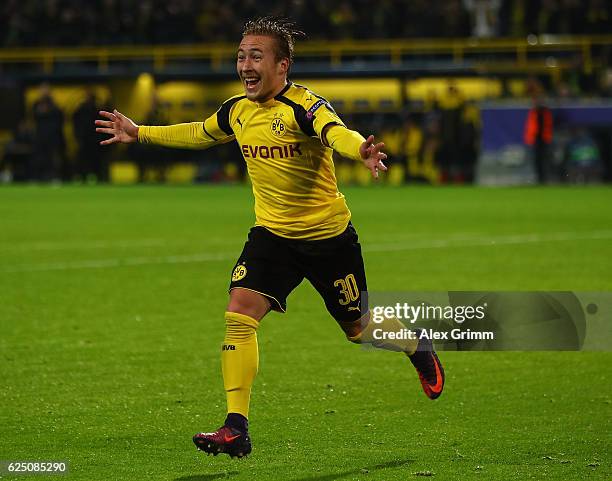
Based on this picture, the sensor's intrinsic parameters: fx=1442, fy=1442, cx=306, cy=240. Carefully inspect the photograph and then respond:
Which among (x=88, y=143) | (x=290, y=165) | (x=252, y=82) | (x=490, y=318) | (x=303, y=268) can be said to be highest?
(x=252, y=82)

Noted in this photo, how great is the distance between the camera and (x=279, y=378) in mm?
8703

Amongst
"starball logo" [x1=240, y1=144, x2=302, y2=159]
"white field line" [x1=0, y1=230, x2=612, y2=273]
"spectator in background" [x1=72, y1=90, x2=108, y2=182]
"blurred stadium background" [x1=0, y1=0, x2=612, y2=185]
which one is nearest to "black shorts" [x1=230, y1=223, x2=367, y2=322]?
"starball logo" [x1=240, y1=144, x2=302, y2=159]

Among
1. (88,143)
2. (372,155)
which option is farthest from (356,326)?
(88,143)

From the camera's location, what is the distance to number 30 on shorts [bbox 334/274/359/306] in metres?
6.95

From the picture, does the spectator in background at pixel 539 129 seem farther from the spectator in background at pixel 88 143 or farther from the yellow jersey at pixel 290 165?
the yellow jersey at pixel 290 165

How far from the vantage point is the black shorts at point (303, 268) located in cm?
673

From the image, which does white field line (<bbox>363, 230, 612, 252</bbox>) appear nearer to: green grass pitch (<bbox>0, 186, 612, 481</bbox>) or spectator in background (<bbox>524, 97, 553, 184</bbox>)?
green grass pitch (<bbox>0, 186, 612, 481</bbox>)

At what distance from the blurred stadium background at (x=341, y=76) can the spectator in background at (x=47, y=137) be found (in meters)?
0.04

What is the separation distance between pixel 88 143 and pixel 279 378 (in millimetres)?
27549

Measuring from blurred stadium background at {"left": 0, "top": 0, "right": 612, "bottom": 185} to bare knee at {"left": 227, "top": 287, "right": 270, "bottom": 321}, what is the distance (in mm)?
24472

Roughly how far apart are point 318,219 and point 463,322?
1.13m

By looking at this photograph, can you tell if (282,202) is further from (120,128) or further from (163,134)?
(120,128)

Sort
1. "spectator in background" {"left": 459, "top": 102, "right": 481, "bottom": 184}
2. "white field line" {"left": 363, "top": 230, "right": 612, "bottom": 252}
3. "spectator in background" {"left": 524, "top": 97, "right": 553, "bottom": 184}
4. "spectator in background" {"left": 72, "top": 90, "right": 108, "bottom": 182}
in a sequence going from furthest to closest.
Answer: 1. "spectator in background" {"left": 72, "top": 90, "right": 108, "bottom": 182}
2. "spectator in background" {"left": 459, "top": 102, "right": 481, "bottom": 184}
3. "spectator in background" {"left": 524, "top": 97, "right": 553, "bottom": 184}
4. "white field line" {"left": 363, "top": 230, "right": 612, "bottom": 252}

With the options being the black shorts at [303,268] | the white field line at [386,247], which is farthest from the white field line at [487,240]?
the black shorts at [303,268]
